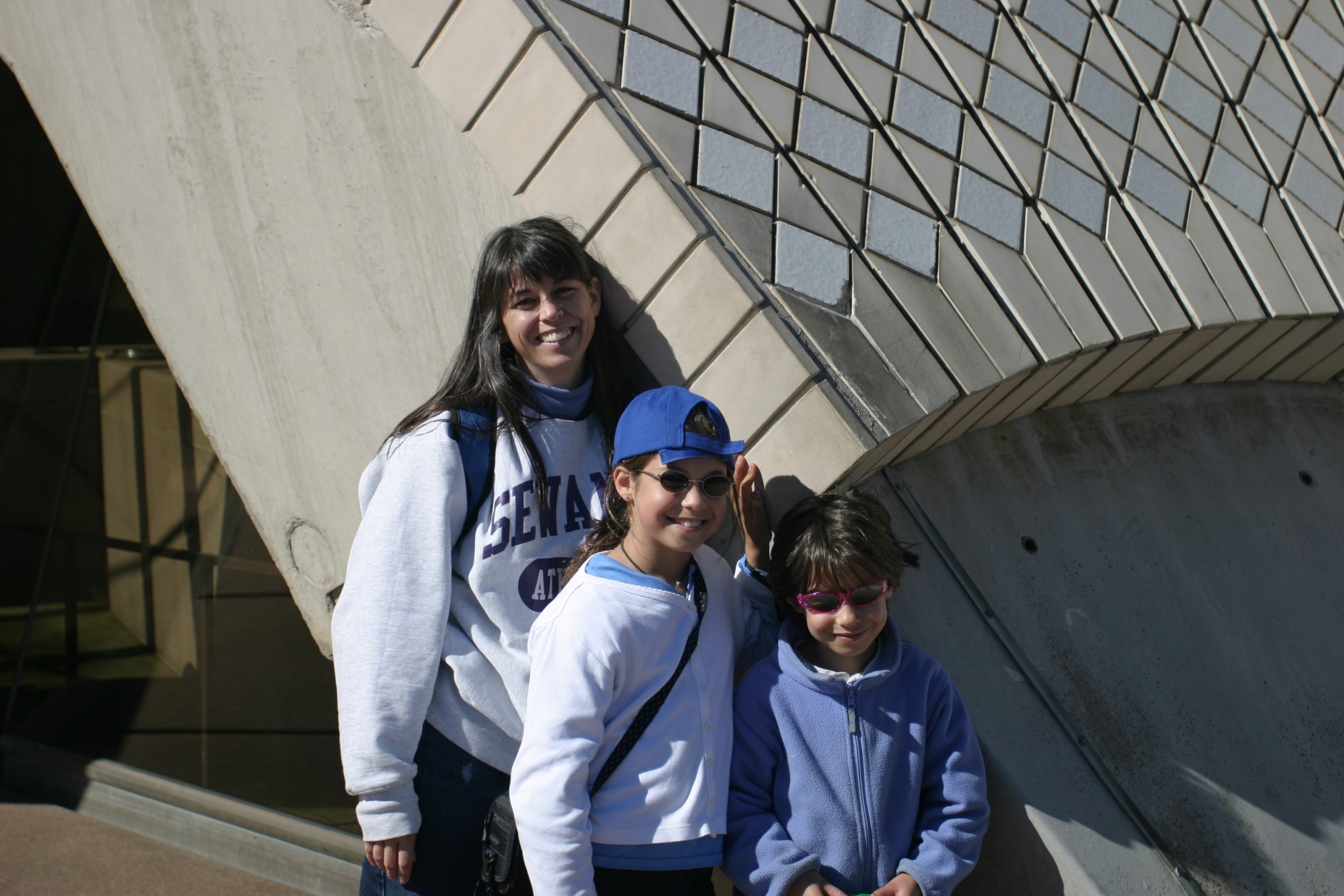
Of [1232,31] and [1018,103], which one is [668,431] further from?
[1232,31]

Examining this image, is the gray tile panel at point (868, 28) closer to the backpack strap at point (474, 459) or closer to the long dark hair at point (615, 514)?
the long dark hair at point (615, 514)

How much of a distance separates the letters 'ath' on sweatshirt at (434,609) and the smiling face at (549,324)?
0.53 feet

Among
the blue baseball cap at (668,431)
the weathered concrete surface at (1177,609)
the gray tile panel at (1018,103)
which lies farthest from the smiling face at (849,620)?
the gray tile panel at (1018,103)

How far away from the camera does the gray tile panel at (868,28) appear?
234 cm

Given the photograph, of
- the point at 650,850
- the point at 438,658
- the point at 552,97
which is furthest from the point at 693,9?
the point at 650,850

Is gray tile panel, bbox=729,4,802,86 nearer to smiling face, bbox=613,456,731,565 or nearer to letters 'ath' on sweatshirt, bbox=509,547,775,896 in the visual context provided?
smiling face, bbox=613,456,731,565

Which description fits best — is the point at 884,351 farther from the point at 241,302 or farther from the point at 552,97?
the point at 241,302

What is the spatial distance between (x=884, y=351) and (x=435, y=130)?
3.71 feet

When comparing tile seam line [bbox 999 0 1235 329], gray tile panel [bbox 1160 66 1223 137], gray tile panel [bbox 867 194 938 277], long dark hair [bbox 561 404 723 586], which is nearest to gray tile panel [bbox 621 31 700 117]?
gray tile panel [bbox 867 194 938 277]

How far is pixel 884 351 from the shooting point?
2.05 metres

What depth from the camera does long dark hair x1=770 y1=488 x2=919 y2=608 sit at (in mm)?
1733

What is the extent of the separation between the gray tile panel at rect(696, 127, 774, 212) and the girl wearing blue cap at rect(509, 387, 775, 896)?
54 cm

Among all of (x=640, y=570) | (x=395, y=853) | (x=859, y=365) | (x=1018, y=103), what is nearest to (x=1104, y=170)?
(x=1018, y=103)

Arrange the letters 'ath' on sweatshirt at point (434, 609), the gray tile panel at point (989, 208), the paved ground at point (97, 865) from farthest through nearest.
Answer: the paved ground at point (97, 865), the gray tile panel at point (989, 208), the letters 'ath' on sweatshirt at point (434, 609)
